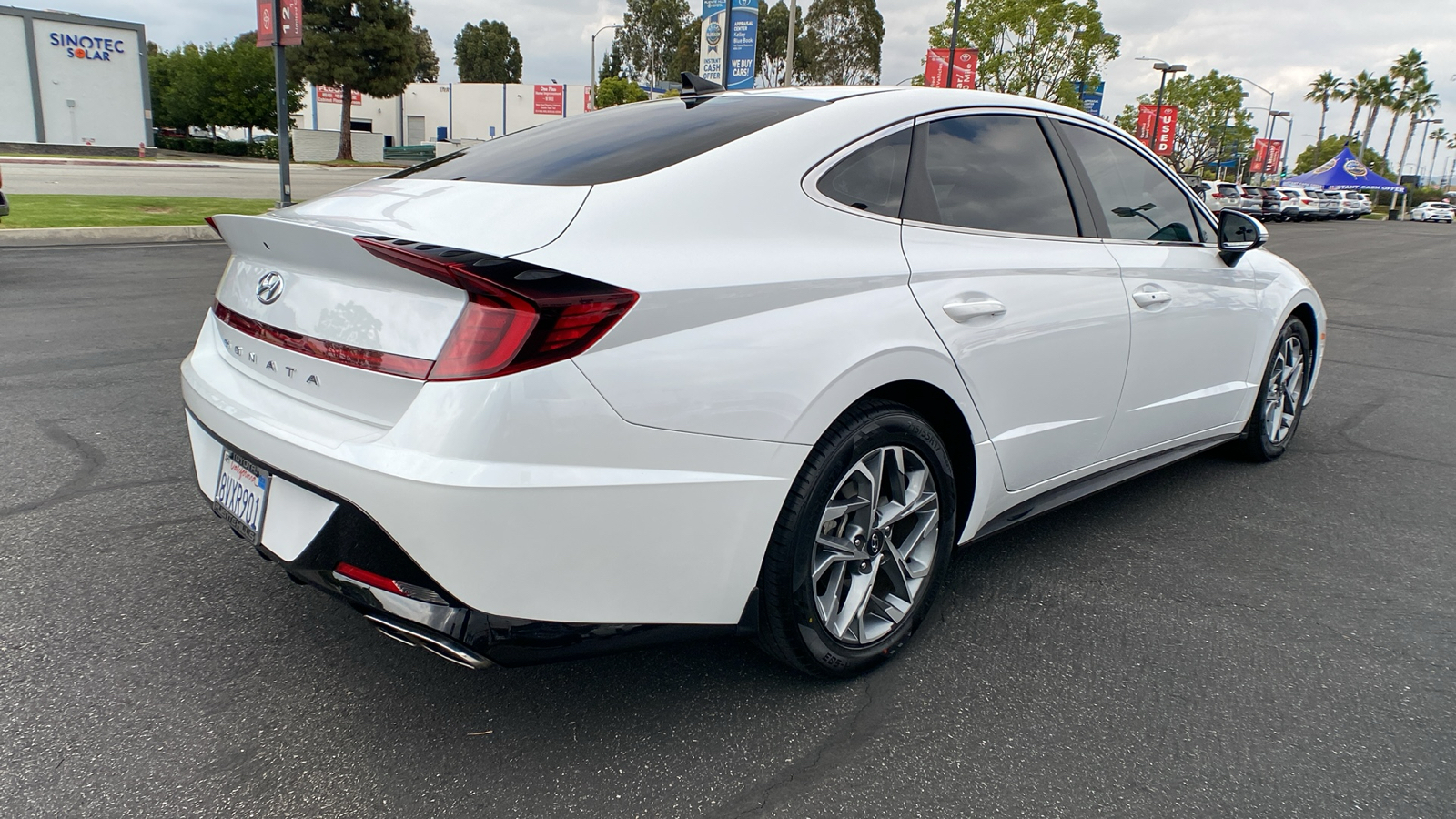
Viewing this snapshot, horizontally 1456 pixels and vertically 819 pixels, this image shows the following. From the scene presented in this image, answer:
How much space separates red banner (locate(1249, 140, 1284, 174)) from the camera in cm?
7394

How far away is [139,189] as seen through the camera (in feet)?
67.7

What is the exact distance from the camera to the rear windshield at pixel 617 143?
241 centimetres

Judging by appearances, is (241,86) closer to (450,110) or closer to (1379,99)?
(450,110)

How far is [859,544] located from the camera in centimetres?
254

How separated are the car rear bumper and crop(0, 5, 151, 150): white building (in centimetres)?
4997

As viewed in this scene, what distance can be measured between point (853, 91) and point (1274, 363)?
9.34 ft

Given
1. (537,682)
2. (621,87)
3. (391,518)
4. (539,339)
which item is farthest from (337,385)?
(621,87)

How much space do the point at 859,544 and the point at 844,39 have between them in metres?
81.3

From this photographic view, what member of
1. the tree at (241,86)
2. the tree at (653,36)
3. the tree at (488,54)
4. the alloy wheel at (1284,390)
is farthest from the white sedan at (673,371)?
the tree at (488,54)

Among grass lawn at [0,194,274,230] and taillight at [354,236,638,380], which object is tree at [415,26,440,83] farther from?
taillight at [354,236,638,380]

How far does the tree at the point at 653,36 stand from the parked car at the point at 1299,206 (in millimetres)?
52778

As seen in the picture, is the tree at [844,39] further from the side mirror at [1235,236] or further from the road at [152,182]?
the side mirror at [1235,236]

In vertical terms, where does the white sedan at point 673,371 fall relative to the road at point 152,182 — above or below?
above

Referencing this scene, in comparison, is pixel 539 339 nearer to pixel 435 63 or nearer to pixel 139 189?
pixel 139 189
